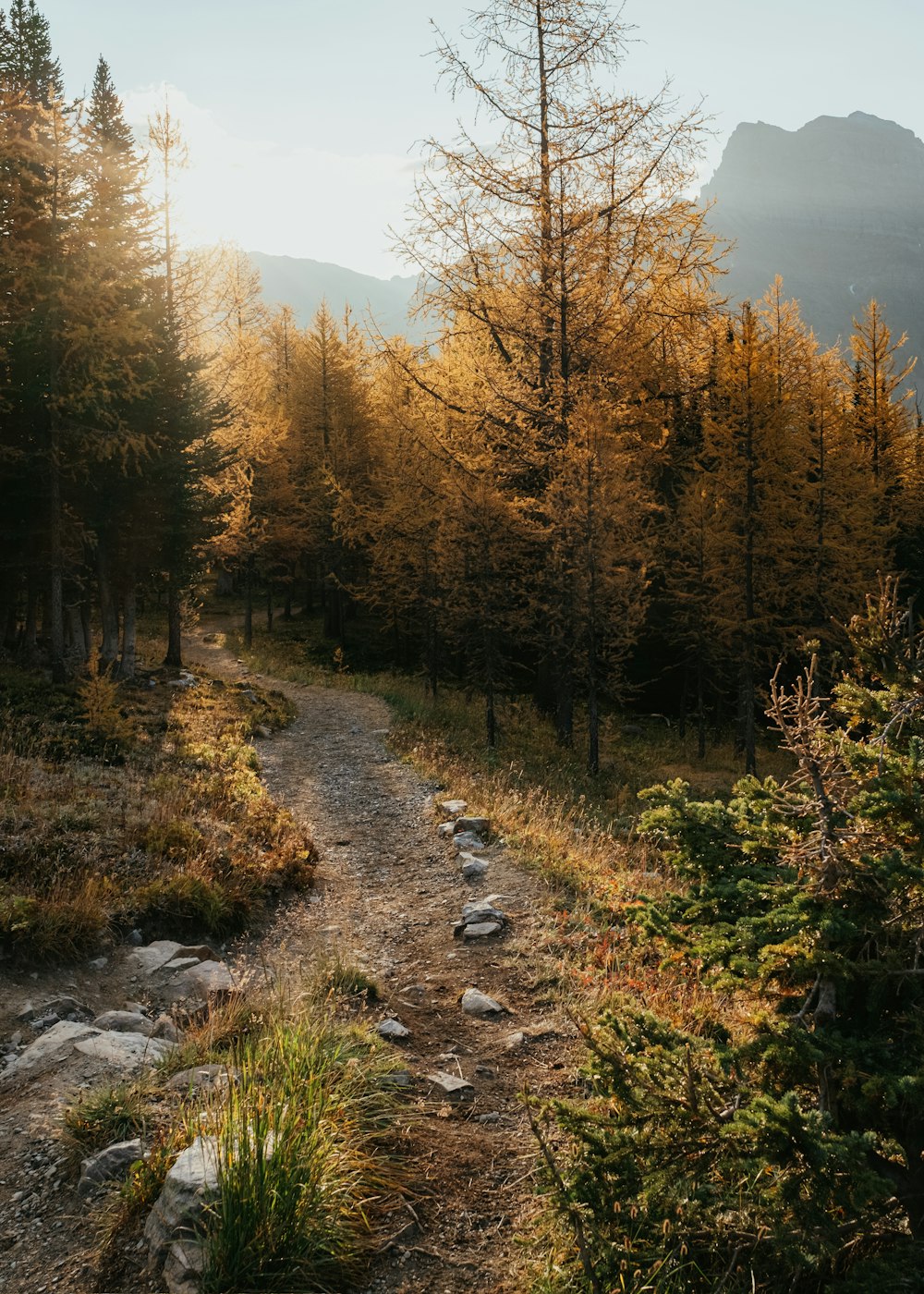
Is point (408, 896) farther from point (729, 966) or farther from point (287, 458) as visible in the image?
point (287, 458)

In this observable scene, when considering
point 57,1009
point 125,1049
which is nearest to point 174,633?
point 57,1009

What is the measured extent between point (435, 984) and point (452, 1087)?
1698 mm

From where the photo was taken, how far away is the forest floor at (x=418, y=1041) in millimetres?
3344

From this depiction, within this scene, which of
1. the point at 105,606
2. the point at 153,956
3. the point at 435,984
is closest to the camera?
the point at 435,984

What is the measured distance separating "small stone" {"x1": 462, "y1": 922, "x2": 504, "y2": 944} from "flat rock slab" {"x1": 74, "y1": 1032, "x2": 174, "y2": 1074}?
294 cm

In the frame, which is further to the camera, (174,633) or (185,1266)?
(174,633)

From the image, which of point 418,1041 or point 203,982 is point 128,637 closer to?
point 203,982

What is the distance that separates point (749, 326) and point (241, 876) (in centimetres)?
1732

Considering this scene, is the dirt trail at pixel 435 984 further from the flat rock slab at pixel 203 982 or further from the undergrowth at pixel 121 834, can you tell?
the undergrowth at pixel 121 834

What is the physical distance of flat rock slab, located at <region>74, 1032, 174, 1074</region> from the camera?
456cm

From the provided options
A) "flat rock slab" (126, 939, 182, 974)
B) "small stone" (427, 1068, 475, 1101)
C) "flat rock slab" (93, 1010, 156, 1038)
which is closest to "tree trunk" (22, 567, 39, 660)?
"flat rock slab" (126, 939, 182, 974)

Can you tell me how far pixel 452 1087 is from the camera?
4656 millimetres

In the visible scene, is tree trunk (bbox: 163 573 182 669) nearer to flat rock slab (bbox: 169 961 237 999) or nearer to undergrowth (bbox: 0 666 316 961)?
undergrowth (bbox: 0 666 316 961)

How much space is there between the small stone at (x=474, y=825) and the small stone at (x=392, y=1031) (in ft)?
15.4
